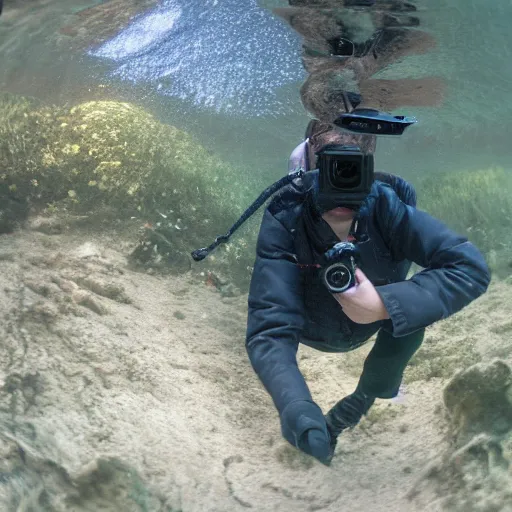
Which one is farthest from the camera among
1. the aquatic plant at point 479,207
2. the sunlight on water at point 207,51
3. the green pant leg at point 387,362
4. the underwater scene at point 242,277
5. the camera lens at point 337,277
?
the aquatic plant at point 479,207

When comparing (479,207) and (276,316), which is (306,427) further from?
(479,207)

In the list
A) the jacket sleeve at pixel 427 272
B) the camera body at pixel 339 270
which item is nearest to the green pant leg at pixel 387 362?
the jacket sleeve at pixel 427 272

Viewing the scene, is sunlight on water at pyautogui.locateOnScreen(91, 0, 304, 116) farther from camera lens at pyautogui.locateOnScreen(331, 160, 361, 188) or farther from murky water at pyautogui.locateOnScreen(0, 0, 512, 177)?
camera lens at pyautogui.locateOnScreen(331, 160, 361, 188)

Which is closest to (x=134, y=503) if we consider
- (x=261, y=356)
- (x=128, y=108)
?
(x=261, y=356)

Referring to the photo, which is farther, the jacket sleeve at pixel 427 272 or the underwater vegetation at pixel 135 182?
the underwater vegetation at pixel 135 182

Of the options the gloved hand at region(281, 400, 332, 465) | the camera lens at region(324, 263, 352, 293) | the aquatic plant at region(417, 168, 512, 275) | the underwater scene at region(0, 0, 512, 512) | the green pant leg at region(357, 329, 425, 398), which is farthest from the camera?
the aquatic plant at region(417, 168, 512, 275)

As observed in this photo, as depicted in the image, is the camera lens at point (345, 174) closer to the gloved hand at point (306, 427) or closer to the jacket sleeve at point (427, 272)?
the jacket sleeve at point (427, 272)

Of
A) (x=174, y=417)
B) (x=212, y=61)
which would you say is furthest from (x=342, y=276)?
(x=212, y=61)

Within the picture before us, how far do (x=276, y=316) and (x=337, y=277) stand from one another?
26 centimetres

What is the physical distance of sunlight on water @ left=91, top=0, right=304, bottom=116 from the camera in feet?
15.1

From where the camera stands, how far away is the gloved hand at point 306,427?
1475 mm

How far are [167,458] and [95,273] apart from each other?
6.56ft

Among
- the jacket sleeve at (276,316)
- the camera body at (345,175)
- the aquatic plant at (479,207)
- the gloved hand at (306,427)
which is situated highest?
the camera body at (345,175)

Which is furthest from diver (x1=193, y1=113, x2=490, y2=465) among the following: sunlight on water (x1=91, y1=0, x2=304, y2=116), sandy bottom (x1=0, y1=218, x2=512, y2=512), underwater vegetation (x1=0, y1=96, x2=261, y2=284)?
sunlight on water (x1=91, y1=0, x2=304, y2=116)
